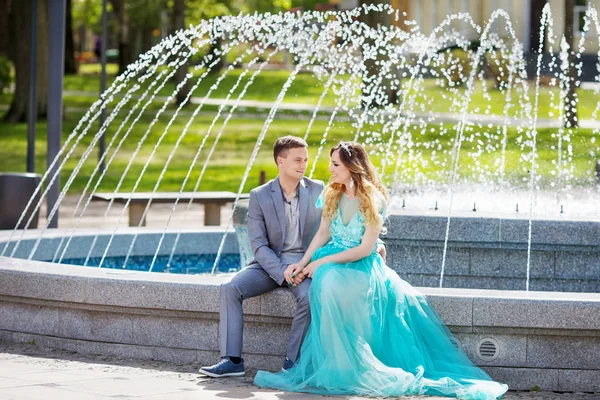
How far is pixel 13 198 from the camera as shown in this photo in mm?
14188

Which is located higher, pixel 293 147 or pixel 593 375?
Answer: pixel 293 147

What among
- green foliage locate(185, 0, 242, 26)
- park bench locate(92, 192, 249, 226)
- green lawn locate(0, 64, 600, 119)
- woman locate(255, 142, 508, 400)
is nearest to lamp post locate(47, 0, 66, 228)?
park bench locate(92, 192, 249, 226)

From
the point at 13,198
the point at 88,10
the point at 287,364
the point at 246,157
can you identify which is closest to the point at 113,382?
the point at 287,364

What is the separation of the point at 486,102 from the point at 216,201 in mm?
20345

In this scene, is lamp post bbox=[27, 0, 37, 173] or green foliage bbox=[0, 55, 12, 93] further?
green foliage bbox=[0, 55, 12, 93]

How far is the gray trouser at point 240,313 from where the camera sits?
24.1 feet

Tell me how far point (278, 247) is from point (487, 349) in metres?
1.43

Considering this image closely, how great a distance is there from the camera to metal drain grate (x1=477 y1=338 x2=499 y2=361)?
7.34 metres

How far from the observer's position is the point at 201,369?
7.40 meters

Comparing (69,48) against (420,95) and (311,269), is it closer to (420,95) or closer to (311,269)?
(420,95)

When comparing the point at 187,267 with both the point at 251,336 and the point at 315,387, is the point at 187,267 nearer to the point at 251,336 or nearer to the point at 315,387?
the point at 251,336

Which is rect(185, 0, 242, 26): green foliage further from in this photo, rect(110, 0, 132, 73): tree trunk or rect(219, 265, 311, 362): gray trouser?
rect(219, 265, 311, 362): gray trouser

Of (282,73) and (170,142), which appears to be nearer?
A: (170,142)

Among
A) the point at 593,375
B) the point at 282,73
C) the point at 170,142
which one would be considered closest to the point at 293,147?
the point at 593,375
